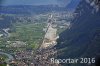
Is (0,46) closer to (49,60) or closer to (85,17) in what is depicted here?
(49,60)

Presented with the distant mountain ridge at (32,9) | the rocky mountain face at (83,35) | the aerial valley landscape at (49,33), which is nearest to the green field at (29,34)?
the aerial valley landscape at (49,33)

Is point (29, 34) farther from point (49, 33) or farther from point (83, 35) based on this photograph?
point (83, 35)

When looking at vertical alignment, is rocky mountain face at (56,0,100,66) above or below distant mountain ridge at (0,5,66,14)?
below

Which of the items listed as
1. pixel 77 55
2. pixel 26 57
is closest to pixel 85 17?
pixel 77 55

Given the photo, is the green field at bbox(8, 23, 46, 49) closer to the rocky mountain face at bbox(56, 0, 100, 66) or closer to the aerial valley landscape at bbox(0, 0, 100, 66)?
the aerial valley landscape at bbox(0, 0, 100, 66)

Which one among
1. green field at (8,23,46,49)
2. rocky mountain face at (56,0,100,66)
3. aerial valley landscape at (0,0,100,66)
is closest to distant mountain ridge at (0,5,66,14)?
aerial valley landscape at (0,0,100,66)

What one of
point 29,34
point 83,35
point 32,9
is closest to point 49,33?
point 29,34

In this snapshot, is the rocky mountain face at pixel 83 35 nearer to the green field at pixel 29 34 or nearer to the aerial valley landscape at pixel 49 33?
the aerial valley landscape at pixel 49 33
